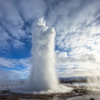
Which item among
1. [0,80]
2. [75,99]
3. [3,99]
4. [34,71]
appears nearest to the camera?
[75,99]

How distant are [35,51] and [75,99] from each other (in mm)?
22835

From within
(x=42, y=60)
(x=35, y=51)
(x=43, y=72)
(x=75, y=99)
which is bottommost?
(x=75, y=99)

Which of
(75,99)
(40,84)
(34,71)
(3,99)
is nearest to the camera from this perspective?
(75,99)

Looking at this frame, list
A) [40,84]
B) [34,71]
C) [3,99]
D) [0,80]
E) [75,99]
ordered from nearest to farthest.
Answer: [75,99] < [3,99] < [40,84] < [34,71] < [0,80]

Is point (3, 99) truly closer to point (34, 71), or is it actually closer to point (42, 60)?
point (34, 71)

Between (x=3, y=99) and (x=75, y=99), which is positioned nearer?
(x=75, y=99)

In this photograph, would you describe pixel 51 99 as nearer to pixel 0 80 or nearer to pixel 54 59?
pixel 54 59

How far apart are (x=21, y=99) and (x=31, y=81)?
40.3ft

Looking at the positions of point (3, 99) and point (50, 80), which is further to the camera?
point (50, 80)

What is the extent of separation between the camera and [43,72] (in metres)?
35.8

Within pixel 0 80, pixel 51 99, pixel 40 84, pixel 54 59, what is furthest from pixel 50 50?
pixel 0 80

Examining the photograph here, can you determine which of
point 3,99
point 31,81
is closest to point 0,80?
point 31,81

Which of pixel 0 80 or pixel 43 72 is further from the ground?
pixel 0 80

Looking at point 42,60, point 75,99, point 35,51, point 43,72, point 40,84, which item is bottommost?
point 75,99
